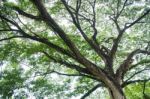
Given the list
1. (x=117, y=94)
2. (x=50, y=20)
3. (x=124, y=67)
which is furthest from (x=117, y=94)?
(x=50, y=20)

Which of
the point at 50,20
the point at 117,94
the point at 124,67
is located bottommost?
the point at 117,94

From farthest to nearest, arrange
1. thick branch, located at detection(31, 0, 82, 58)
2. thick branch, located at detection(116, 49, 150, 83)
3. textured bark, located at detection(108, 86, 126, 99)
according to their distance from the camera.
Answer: thick branch, located at detection(116, 49, 150, 83) → textured bark, located at detection(108, 86, 126, 99) → thick branch, located at detection(31, 0, 82, 58)

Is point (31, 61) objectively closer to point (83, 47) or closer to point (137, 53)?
point (83, 47)

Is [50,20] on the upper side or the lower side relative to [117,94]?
upper

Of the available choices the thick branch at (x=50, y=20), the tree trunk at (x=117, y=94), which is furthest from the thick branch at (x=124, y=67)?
the thick branch at (x=50, y=20)

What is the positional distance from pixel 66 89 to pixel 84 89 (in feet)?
2.77

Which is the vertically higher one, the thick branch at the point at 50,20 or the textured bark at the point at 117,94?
the thick branch at the point at 50,20

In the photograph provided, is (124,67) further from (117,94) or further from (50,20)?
(50,20)

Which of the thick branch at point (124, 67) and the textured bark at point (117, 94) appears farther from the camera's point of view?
the thick branch at point (124, 67)

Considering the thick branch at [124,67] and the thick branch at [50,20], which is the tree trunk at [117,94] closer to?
the thick branch at [124,67]

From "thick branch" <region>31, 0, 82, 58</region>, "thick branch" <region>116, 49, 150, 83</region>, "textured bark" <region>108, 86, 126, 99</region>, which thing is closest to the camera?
"thick branch" <region>31, 0, 82, 58</region>

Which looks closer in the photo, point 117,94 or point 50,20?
point 50,20

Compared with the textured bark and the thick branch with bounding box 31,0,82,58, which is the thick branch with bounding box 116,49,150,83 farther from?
the thick branch with bounding box 31,0,82,58

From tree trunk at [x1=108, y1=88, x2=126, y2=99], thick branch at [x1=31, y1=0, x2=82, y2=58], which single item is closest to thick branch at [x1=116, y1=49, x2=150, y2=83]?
tree trunk at [x1=108, y1=88, x2=126, y2=99]
